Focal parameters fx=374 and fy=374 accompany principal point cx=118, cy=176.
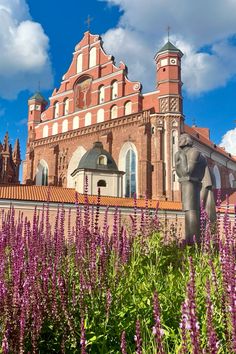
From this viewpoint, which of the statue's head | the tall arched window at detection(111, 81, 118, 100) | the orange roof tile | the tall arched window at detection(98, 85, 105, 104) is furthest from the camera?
the tall arched window at detection(98, 85, 105, 104)

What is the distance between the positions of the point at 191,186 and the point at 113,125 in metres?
23.6

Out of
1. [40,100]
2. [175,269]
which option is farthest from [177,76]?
[175,269]

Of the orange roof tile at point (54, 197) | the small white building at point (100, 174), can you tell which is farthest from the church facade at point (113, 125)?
the orange roof tile at point (54, 197)

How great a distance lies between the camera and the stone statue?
851cm

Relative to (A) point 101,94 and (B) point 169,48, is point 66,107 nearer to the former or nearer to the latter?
(A) point 101,94

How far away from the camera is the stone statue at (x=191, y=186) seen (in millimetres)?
8508

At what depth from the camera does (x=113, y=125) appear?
105ft

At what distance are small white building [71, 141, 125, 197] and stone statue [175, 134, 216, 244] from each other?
1750 cm

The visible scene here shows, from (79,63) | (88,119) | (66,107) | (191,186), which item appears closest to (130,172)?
(88,119)

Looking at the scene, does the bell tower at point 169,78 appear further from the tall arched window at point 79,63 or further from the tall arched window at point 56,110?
the tall arched window at point 56,110

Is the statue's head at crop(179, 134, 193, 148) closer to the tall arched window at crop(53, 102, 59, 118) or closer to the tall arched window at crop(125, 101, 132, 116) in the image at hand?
the tall arched window at crop(125, 101, 132, 116)

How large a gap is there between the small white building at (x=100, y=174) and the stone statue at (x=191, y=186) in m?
17.5

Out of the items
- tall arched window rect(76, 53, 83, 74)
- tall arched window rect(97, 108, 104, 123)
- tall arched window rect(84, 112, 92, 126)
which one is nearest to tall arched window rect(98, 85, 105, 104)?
tall arched window rect(97, 108, 104, 123)

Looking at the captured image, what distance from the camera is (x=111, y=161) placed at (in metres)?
28.9
